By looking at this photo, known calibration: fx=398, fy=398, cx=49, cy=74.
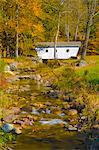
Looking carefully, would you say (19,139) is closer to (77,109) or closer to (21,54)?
(77,109)

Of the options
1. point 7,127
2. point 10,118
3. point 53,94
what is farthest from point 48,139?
point 53,94

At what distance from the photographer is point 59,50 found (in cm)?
4947

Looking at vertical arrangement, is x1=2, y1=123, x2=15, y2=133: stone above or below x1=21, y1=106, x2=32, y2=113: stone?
above

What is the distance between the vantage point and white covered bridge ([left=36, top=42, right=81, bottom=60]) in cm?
4862

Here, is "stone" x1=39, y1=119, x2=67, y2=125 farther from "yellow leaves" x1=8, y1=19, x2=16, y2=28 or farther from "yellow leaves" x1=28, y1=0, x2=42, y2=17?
"yellow leaves" x1=28, y1=0, x2=42, y2=17

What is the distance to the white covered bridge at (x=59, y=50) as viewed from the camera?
48625 millimetres

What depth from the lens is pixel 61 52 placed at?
49.5 m

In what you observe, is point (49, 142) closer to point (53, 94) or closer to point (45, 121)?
point (45, 121)

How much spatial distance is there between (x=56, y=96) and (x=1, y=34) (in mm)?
25480

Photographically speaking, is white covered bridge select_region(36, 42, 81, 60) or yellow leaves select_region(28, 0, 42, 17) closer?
yellow leaves select_region(28, 0, 42, 17)

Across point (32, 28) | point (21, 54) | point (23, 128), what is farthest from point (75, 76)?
point (21, 54)

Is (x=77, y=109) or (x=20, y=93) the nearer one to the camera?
(x=77, y=109)

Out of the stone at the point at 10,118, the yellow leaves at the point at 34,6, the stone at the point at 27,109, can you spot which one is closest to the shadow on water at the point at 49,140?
the stone at the point at 10,118

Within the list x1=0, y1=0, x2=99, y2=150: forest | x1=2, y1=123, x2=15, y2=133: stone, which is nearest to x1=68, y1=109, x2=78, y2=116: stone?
x1=0, y1=0, x2=99, y2=150: forest
